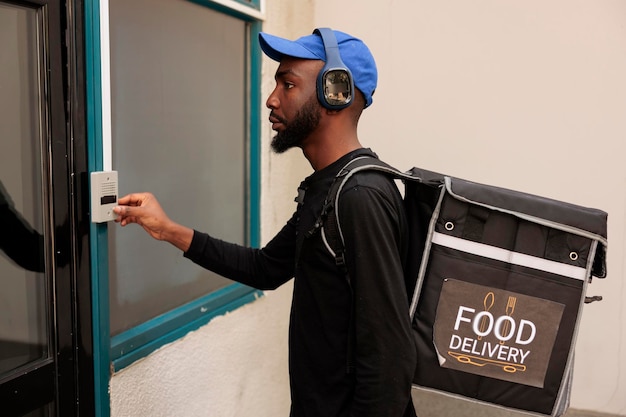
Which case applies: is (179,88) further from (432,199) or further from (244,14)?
(432,199)

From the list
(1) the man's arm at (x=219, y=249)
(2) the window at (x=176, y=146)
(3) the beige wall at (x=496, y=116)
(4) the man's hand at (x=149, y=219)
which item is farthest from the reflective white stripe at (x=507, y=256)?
(3) the beige wall at (x=496, y=116)

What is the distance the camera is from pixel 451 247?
144cm

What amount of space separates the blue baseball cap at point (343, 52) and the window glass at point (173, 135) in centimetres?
60

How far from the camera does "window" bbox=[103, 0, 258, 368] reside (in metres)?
1.89

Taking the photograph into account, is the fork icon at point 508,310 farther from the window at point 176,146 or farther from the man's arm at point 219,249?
the window at point 176,146

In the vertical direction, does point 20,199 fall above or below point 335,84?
below

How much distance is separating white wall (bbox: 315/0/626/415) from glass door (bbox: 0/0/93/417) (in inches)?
72.8

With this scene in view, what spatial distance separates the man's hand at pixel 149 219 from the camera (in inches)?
65.8

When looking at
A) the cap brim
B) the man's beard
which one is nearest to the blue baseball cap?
the cap brim

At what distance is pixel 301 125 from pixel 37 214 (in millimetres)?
719

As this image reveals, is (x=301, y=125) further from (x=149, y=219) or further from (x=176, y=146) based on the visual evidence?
(x=176, y=146)

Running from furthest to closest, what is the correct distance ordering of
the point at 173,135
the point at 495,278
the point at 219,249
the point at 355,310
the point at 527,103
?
the point at 527,103 < the point at 173,135 < the point at 219,249 < the point at 495,278 < the point at 355,310

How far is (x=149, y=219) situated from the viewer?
1.68 m

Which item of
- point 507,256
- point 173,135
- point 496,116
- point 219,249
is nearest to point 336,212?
point 507,256
